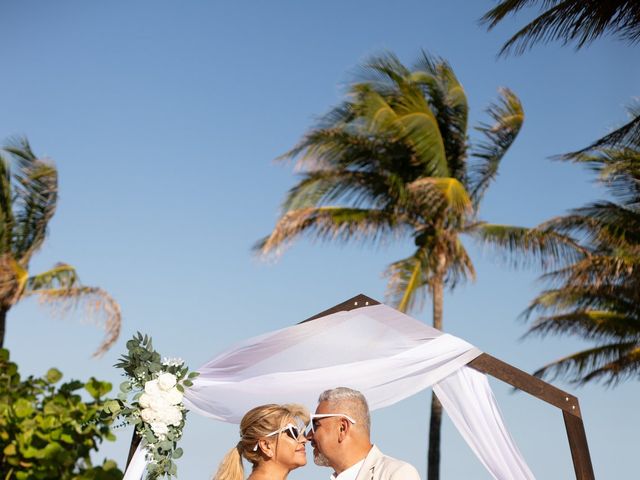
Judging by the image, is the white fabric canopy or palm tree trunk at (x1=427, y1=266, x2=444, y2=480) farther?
palm tree trunk at (x1=427, y1=266, x2=444, y2=480)

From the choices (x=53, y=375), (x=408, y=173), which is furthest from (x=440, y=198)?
(x=53, y=375)

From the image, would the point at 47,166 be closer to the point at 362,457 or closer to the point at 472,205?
the point at 472,205

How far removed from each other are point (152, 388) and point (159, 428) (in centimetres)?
27

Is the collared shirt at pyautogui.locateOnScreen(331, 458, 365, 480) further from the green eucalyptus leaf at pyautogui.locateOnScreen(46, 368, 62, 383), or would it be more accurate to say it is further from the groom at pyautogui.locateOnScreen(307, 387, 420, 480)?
the green eucalyptus leaf at pyautogui.locateOnScreen(46, 368, 62, 383)

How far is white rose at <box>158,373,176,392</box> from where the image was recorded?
17.6 feet

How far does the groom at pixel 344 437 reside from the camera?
4.79m

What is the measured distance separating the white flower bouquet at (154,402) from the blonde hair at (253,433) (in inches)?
26.5

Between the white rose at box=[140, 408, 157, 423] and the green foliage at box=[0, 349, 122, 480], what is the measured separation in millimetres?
3001

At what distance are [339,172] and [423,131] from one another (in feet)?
5.92

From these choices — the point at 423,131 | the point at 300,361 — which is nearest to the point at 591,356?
the point at 423,131

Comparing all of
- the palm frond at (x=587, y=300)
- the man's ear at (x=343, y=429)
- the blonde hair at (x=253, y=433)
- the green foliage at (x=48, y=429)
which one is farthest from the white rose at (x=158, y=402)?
the palm frond at (x=587, y=300)

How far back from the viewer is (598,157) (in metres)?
17.7

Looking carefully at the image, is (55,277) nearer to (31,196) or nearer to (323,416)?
(31,196)

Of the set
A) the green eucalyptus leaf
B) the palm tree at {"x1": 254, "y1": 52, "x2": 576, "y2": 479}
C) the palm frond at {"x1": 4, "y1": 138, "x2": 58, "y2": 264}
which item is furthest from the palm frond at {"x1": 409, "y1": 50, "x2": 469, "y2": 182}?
the green eucalyptus leaf
